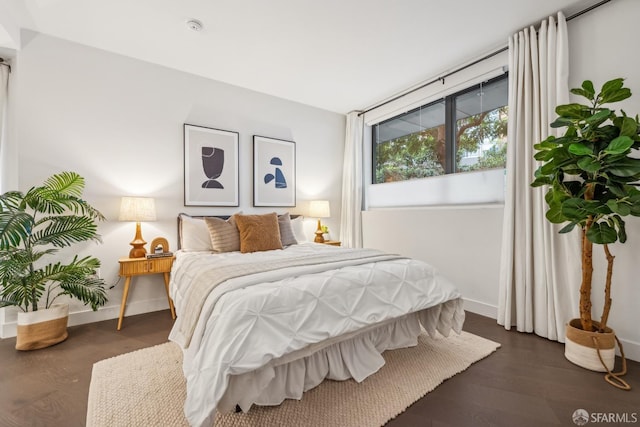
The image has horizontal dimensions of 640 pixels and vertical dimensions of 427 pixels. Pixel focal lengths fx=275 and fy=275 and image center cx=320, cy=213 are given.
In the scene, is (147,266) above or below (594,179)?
below

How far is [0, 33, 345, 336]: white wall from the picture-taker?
2520 mm

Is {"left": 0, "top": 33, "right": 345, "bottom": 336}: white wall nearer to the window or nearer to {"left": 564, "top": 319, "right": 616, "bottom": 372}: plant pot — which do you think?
the window

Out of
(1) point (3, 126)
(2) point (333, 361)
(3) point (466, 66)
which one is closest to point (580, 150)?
(3) point (466, 66)

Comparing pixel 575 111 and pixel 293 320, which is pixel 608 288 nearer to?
pixel 575 111

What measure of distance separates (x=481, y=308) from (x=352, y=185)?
2386 mm

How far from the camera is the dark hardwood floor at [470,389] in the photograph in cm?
145

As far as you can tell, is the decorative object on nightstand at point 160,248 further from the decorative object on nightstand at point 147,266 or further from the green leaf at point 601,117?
the green leaf at point 601,117

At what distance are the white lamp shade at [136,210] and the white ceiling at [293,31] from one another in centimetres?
154

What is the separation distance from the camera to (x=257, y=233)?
9.47 ft

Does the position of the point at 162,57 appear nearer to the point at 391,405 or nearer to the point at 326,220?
the point at 326,220

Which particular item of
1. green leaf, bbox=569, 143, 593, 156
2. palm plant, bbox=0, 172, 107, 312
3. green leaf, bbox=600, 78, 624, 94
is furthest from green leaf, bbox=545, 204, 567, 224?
palm plant, bbox=0, 172, 107, 312

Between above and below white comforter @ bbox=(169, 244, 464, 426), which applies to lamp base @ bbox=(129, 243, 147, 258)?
above

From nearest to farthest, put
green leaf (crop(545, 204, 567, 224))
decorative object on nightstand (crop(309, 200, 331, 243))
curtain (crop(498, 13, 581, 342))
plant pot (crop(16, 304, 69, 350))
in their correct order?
green leaf (crop(545, 204, 567, 224)) → plant pot (crop(16, 304, 69, 350)) → curtain (crop(498, 13, 581, 342)) → decorative object on nightstand (crop(309, 200, 331, 243))

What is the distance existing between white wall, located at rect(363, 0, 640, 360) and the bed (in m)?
1.02
